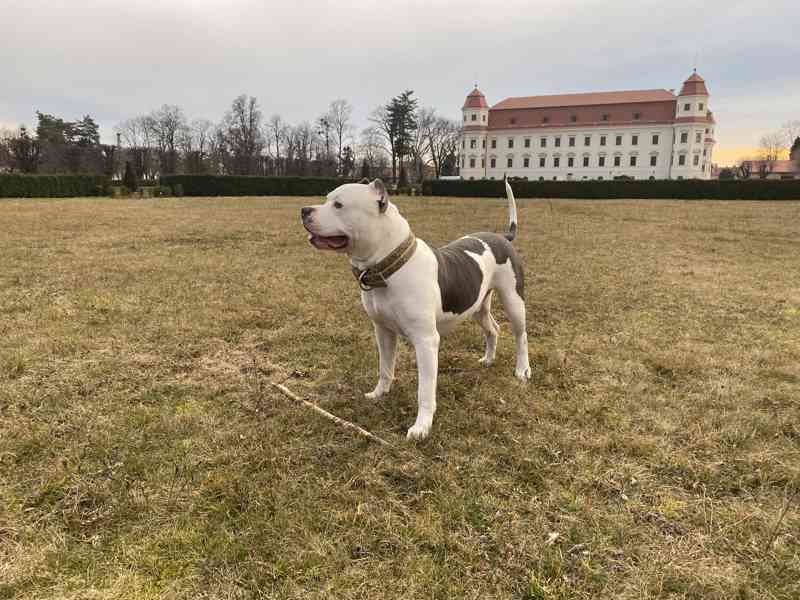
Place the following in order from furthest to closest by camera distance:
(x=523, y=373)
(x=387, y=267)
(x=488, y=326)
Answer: (x=488, y=326) < (x=523, y=373) < (x=387, y=267)

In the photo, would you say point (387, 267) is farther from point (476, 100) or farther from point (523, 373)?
point (476, 100)

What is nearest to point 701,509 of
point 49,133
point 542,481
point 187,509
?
point 542,481

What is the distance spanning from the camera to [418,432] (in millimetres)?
2754

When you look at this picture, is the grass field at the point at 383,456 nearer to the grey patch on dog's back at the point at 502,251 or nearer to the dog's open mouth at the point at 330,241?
the grey patch on dog's back at the point at 502,251

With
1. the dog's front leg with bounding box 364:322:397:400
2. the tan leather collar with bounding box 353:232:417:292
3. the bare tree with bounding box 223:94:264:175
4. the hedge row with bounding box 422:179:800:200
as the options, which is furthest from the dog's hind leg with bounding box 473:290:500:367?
the bare tree with bounding box 223:94:264:175

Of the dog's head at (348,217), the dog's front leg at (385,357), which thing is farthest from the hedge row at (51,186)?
the dog's head at (348,217)

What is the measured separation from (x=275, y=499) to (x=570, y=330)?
354cm

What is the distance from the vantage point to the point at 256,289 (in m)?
6.29

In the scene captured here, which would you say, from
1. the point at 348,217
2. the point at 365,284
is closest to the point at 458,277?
the point at 365,284

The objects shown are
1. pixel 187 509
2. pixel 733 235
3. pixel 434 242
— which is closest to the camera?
pixel 187 509

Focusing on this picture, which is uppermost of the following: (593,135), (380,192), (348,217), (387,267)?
(593,135)

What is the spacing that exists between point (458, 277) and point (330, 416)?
47.1 inches

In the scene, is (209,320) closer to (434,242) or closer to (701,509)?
(701,509)

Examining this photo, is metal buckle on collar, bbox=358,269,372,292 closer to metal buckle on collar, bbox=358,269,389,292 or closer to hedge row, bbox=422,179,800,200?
metal buckle on collar, bbox=358,269,389,292
